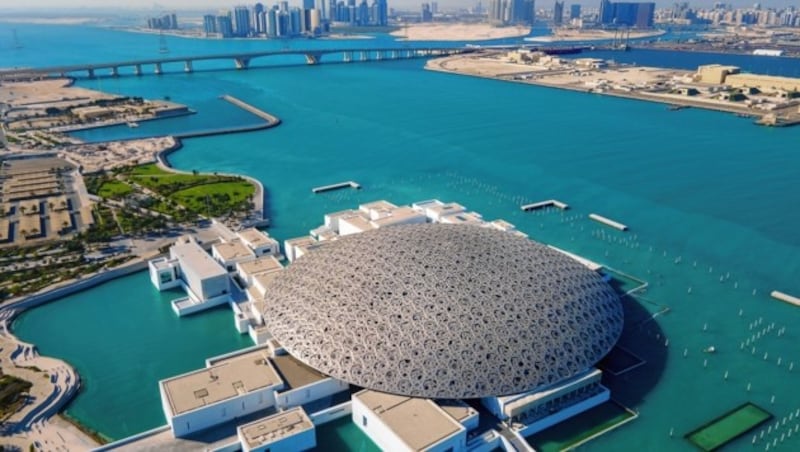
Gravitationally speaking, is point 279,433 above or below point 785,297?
above

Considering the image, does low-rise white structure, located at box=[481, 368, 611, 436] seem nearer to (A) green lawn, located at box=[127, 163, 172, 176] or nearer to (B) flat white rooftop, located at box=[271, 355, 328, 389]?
(B) flat white rooftop, located at box=[271, 355, 328, 389]

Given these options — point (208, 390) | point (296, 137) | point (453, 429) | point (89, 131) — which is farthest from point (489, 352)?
point (89, 131)

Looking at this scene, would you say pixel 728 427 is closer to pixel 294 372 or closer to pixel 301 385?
pixel 301 385

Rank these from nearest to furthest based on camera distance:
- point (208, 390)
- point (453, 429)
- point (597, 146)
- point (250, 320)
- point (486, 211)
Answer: point (453, 429) → point (208, 390) → point (250, 320) → point (486, 211) → point (597, 146)

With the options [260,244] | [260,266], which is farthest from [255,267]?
[260,244]

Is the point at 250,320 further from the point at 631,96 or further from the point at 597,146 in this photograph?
the point at 631,96
